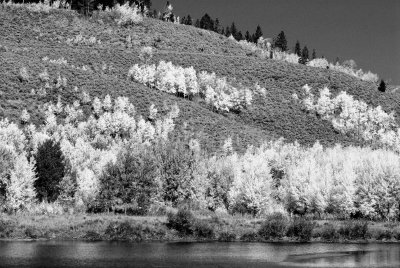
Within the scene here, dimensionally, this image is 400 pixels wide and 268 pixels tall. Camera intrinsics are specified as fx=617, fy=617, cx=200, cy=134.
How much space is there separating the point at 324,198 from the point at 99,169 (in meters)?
A: 33.6

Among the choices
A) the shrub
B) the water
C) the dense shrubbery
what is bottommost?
the water

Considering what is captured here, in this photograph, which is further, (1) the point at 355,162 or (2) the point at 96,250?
(1) the point at 355,162

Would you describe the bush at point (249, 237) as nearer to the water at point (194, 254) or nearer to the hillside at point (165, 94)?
the water at point (194, 254)

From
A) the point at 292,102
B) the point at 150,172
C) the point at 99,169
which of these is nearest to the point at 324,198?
the point at 150,172

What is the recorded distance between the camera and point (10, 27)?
19075 cm

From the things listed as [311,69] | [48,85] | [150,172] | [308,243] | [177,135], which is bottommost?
[308,243]

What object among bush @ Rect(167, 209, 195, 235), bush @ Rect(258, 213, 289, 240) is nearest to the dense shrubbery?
bush @ Rect(258, 213, 289, 240)

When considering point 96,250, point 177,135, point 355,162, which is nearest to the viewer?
point 96,250

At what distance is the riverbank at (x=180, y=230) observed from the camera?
65.1 meters

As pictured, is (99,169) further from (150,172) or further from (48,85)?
(48,85)

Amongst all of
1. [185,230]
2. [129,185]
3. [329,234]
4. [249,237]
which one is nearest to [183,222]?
[185,230]

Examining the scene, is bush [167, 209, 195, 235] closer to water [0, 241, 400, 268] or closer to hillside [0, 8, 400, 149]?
water [0, 241, 400, 268]

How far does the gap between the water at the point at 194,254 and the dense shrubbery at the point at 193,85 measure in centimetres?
9566

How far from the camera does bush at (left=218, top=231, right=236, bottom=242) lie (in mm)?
66688
